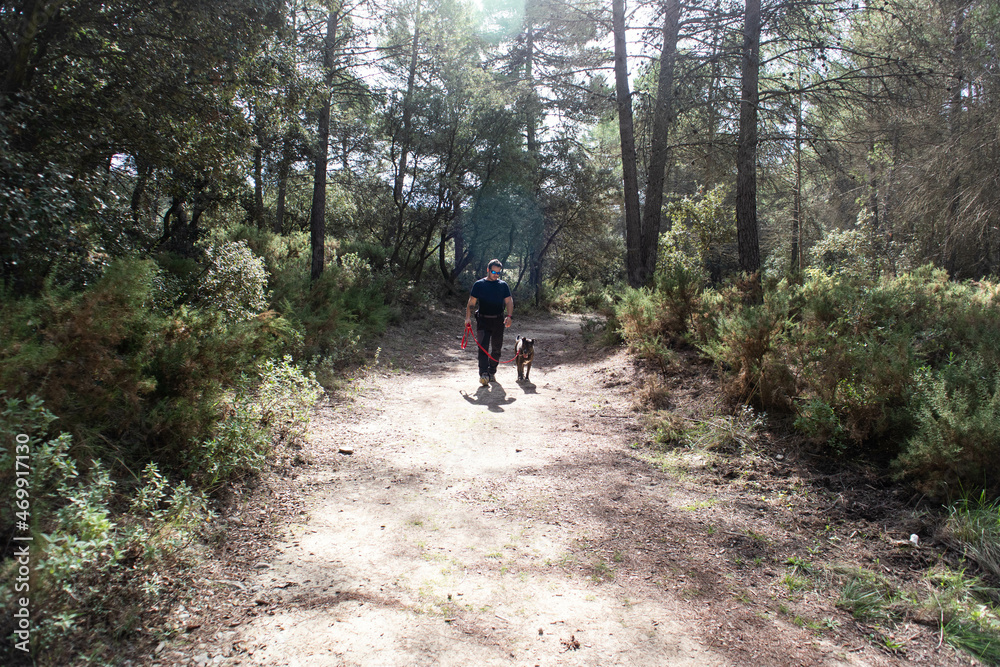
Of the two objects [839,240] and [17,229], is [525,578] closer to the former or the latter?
[17,229]

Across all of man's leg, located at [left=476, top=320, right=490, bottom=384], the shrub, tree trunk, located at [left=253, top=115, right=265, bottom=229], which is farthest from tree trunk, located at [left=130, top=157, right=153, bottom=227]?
the shrub

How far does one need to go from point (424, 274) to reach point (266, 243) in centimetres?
1111

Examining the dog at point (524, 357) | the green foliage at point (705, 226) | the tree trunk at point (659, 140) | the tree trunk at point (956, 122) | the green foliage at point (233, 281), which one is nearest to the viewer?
the green foliage at point (233, 281)

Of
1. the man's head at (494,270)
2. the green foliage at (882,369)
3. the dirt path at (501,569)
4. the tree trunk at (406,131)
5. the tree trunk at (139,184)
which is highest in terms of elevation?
the tree trunk at (406,131)

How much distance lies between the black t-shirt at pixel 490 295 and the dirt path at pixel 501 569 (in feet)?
10.3

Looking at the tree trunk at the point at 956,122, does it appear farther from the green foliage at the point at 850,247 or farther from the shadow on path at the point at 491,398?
the shadow on path at the point at 491,398

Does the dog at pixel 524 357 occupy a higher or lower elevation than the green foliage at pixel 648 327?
lower

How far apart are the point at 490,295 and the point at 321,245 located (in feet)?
18.4

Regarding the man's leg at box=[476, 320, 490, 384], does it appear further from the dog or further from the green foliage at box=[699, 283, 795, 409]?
the green foliage at box=[699, 283, 795, 409]

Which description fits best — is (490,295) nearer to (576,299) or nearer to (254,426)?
(254,426)

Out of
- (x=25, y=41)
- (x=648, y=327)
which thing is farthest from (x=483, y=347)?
(x=25, y=41)

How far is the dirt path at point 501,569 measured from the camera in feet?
7.83

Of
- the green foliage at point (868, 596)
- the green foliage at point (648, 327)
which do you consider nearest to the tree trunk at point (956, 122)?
the green foliage at point (648, 327)

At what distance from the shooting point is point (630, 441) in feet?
18.1
